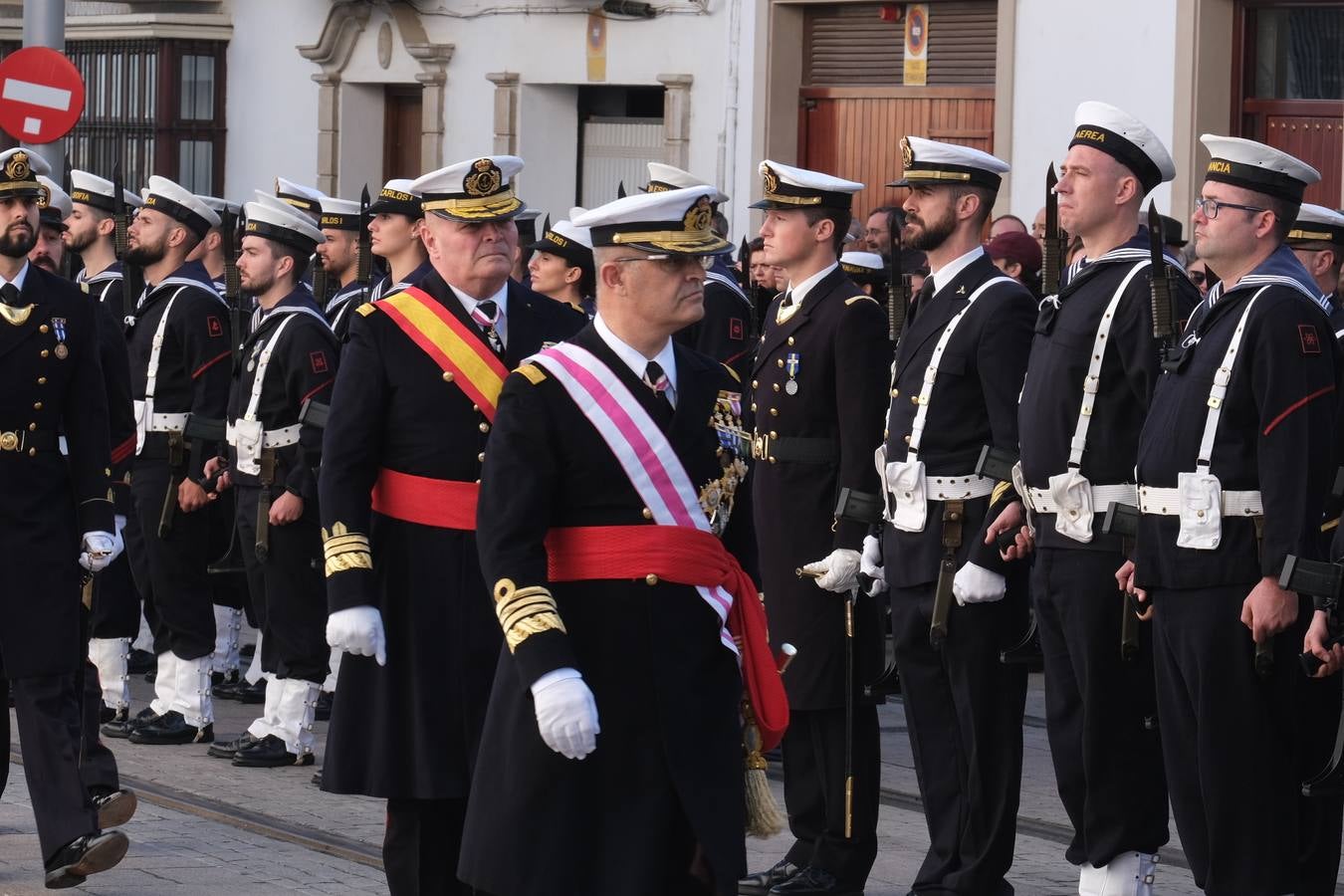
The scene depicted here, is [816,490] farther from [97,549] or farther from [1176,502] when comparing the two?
[97,549]

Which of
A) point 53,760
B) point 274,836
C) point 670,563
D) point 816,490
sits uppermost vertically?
point 816,490

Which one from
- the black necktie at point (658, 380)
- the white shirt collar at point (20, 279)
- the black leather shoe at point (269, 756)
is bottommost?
the black leather shoe at point (269, 756)

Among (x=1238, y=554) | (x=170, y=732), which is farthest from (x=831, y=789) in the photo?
(x=170, y=732)

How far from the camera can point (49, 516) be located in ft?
24.9

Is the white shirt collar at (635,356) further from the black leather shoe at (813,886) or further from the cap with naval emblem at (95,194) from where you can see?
the cap with naval emblem at (95,194)

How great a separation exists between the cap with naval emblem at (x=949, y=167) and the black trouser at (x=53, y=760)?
2.84 metres

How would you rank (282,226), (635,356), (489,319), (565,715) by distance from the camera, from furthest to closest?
(282,226)
(489,319)
(635,356)
(565,715)

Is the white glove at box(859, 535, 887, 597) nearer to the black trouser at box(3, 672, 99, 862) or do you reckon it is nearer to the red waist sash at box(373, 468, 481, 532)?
the red waist sash at box(373, 468, 481, 532)

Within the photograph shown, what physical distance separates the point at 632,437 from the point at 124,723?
5444 mm

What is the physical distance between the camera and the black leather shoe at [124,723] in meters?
10.2

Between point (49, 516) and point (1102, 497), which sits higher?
point (1102, 497)

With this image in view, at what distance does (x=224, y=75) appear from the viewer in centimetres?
2434

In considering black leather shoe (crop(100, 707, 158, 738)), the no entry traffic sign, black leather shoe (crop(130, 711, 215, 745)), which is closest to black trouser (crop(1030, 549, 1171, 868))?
black leather shoe (crop(130, 711, 215, 745))

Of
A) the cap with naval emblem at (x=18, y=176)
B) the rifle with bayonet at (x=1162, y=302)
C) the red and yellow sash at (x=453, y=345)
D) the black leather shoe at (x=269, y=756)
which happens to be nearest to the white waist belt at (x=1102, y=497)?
the rifle with bayonet at (x=1162, y=302)
